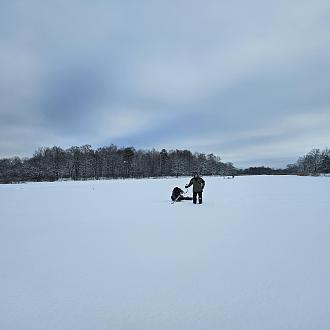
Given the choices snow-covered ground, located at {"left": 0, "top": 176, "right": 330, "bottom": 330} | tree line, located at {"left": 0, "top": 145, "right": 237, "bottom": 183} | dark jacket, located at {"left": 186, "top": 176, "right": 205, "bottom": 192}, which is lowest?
snow-covered ground, located at {"left": 0, "top": 176, "right": 330, "bottom": 330}

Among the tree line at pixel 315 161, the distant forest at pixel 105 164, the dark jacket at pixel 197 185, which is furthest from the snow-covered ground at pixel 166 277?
the tree line at pixel 315 161

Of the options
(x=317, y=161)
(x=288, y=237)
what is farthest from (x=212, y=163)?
(x=288, y=237)

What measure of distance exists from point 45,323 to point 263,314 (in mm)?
2320

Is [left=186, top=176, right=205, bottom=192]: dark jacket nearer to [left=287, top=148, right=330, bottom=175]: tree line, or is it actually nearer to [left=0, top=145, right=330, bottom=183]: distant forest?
[left=0, top=145, right=330, bottom=183]: distant forest

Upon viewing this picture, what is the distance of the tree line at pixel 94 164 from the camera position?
8612cm

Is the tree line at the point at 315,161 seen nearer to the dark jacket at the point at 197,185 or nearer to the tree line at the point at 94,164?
the tree line at the point at 94,164

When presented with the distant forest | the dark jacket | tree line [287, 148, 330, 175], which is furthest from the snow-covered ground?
tree line [287, 148, 330, 175]

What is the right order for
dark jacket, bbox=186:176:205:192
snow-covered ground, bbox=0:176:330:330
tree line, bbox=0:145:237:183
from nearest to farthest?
snow-covered ground, bbox=0:176:330:330 < dark jacket, bbox=186:176:205:192 < tree line, bbox=0:145:237:183

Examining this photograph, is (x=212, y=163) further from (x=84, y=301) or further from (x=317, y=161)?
(x=84, y=301)

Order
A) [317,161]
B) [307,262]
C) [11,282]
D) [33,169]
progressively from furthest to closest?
[317,161]
[33,169]
[307,262]
[11,282]

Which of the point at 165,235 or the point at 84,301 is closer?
the point at 84,301

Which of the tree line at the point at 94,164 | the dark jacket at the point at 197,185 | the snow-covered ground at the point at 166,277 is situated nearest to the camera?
the snow-covered ground at the point at 166,277

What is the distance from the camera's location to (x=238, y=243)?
6262 millimetres

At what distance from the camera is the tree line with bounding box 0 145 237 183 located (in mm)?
86125
